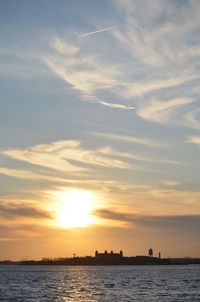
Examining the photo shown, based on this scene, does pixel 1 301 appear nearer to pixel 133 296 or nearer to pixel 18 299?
pixel 18 299

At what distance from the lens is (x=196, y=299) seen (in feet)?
293

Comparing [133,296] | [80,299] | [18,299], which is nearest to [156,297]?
[133,296]

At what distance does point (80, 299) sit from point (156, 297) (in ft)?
44.0

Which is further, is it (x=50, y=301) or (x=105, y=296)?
(x=105, y=296)

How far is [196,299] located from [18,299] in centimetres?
3061

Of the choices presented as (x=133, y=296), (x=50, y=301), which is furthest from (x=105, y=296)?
(x=50, y=301)

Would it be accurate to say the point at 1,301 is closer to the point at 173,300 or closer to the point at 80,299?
the point at 80,299

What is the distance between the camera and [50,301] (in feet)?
297

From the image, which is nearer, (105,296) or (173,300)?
(173,300)

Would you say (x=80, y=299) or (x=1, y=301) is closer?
(x=1, y=301)

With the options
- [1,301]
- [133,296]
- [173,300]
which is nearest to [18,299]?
[1,301]

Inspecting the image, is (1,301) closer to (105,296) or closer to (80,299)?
(80,299)

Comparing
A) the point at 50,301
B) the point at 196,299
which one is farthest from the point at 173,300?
the point at 50,301

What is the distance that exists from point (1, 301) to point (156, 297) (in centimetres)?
2679
